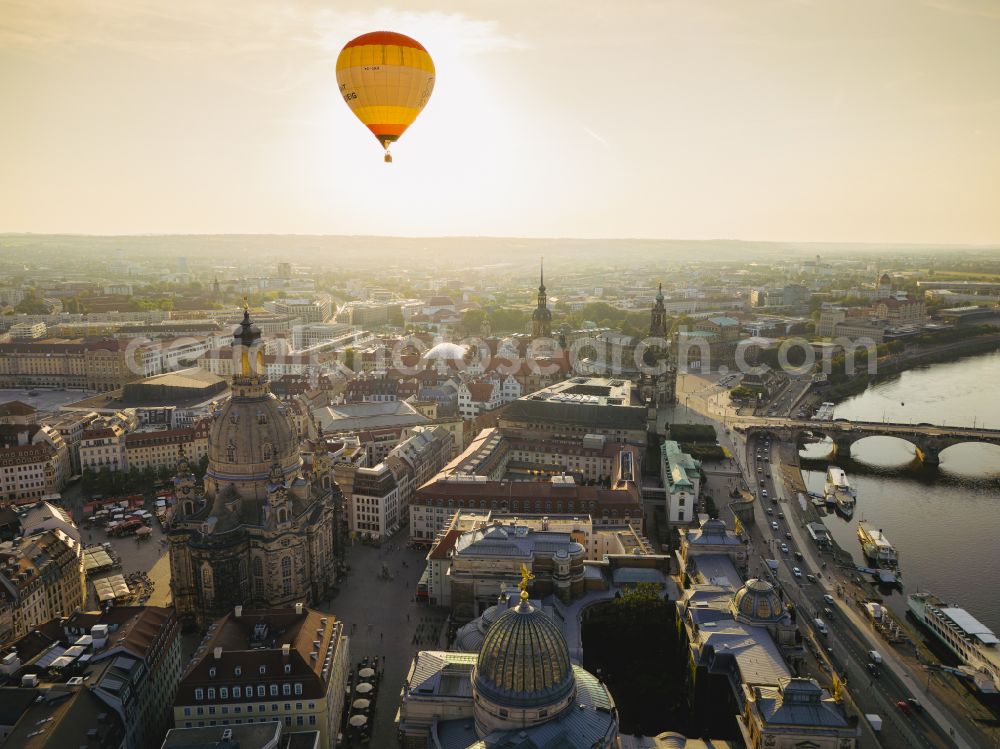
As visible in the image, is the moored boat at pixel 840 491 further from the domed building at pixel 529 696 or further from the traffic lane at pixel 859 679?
the domed building at pixel 529 696

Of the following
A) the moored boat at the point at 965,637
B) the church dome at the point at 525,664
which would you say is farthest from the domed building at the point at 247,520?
the moored boat at the point at 965,637

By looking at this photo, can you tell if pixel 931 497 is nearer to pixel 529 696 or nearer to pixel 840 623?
pixel 840 623

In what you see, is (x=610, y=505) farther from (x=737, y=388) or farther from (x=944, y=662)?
(x=737, y=388)

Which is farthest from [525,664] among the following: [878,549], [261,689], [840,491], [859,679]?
[840,491]

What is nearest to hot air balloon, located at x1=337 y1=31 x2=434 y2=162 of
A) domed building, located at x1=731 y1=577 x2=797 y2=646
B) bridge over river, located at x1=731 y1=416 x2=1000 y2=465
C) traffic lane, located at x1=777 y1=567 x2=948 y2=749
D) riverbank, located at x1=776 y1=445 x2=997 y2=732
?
domed building, located at x1=731 y1=577 x2=797 y2=646

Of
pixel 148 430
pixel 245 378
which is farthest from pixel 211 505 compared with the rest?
pixel 148 430

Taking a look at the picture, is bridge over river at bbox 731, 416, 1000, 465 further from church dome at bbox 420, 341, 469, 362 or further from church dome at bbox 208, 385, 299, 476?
church dome at bbox 208, 385, 299, 476
